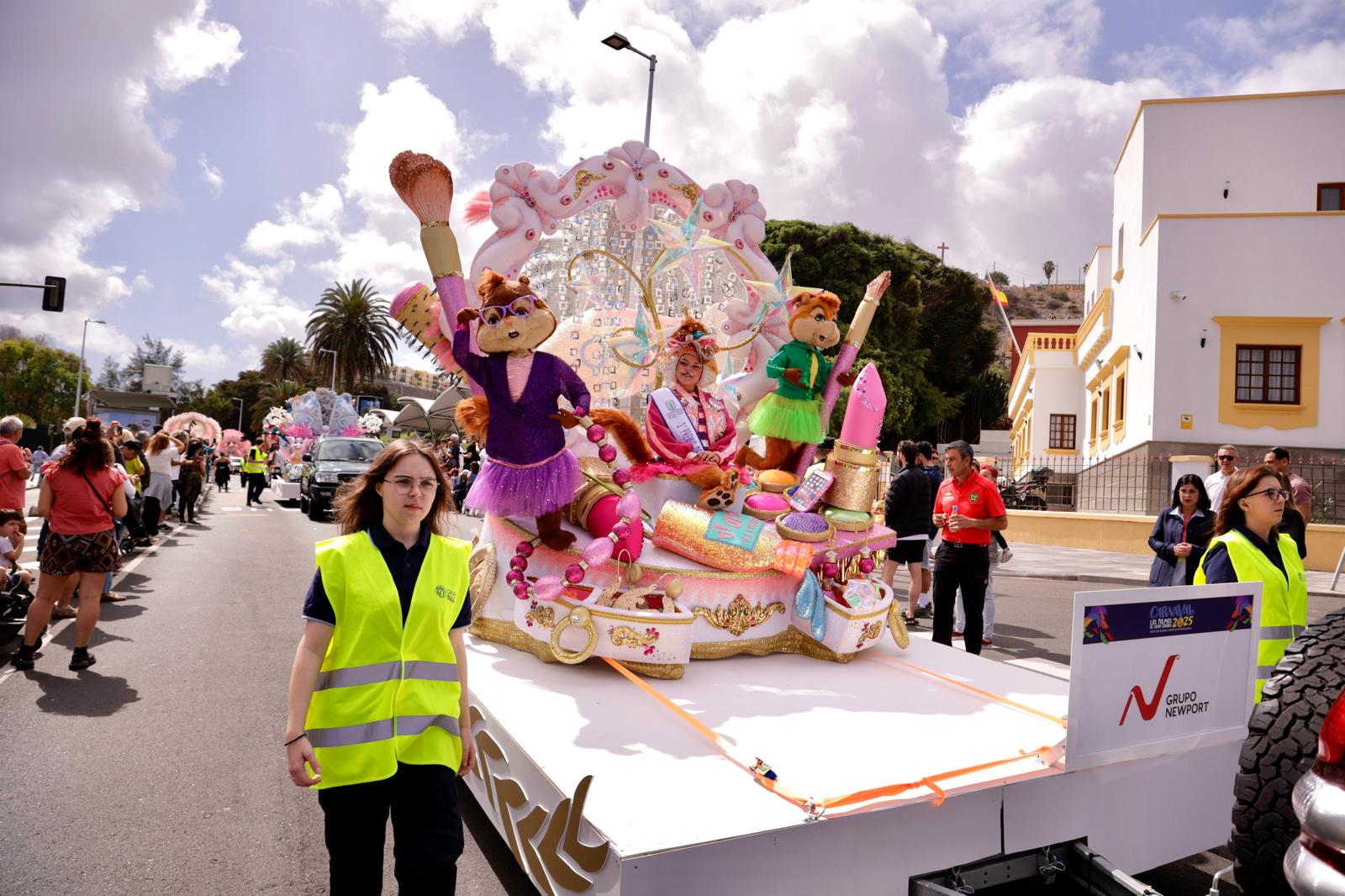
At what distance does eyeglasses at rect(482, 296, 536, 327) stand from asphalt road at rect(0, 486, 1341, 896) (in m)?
2.41

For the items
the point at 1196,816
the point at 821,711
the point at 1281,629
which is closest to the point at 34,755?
the point at 821,711

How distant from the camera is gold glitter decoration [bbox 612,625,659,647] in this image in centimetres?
397

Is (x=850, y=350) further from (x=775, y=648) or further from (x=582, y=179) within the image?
(x=582, y=179)

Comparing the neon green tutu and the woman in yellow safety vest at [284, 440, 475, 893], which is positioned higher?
the neon green tutu

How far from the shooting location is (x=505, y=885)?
3.23 meters

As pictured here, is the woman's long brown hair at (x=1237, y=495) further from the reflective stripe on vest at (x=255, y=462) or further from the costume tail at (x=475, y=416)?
the reflective stripe on vest at (x=255, y=462)

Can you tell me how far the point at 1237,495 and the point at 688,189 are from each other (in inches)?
147

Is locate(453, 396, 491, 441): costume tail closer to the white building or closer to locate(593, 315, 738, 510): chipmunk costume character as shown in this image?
locate(593, 315, 738, 510): chipmunk costume character

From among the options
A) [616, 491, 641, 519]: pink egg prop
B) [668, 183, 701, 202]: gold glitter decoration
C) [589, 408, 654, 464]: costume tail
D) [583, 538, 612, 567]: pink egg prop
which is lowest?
[583, 538, 612, 567]: pink egg prop

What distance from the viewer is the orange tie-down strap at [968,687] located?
11.8 feet

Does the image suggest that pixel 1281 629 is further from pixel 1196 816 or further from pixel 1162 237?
pixel 1162 237

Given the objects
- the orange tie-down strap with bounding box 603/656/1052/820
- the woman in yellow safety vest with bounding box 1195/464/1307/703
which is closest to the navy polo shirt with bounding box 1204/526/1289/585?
the woman in yellow safety vest with bounding box 1195/464/1307/703

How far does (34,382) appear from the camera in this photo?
159 ft

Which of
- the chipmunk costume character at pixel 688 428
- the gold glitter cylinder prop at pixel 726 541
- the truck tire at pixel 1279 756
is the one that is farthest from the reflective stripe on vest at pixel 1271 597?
the chipmunk costume character at pixel 688 428
